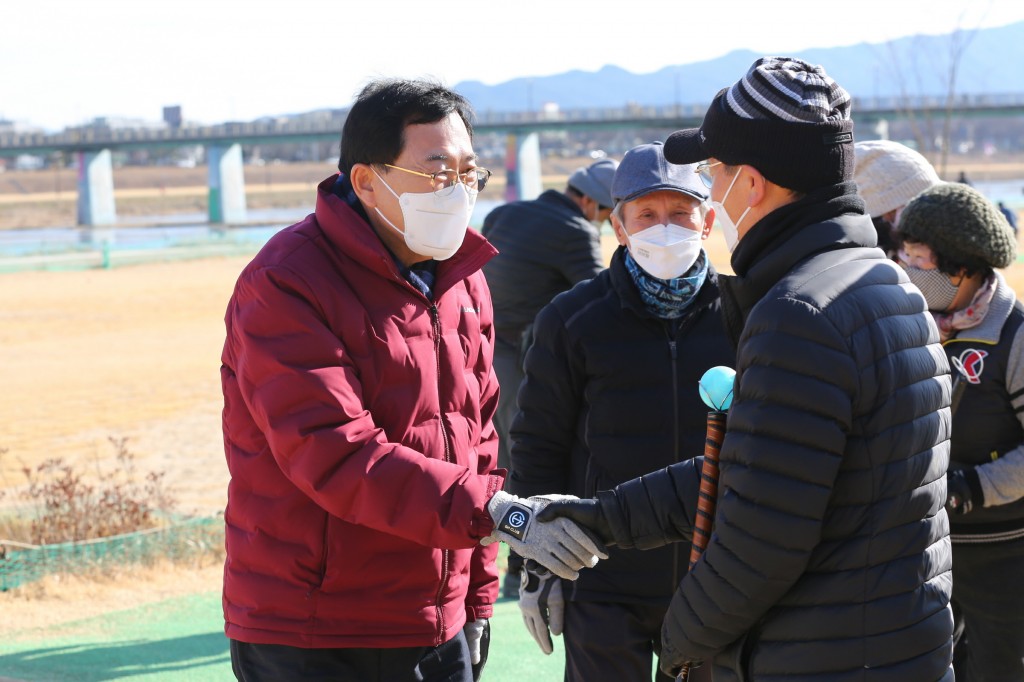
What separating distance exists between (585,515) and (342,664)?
670 mm

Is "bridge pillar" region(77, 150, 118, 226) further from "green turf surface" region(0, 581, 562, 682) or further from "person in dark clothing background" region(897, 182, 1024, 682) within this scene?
"person in dark clothing background" region(897, 182, 1024, 682)

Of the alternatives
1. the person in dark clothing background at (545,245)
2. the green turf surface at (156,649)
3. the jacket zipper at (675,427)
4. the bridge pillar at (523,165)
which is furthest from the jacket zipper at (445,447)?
the bridge pillar at (523,165)

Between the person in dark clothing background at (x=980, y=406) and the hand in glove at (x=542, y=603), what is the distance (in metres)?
1.22

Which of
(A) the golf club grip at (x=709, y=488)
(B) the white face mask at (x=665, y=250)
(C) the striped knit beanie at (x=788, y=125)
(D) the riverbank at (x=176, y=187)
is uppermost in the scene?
(C) the striped knit beanie at (x=788, y=125)

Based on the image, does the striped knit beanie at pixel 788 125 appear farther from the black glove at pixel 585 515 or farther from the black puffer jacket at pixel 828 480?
the black glove at pixel 585 515

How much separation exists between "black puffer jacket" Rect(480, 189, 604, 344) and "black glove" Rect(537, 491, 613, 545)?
3.51 meters

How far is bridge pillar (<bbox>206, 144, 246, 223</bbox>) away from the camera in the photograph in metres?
87.2

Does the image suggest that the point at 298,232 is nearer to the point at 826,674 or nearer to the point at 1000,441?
the point at 826,674

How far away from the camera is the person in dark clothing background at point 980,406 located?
12.3ft

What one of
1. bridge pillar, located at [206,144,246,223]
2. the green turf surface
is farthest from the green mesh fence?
bridge pillar, located at [206,144,246,223]

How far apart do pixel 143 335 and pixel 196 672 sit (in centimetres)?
1749

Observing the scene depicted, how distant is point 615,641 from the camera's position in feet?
11.9

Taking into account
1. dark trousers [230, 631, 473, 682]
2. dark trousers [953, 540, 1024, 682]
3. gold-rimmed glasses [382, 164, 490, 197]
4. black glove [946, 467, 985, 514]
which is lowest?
dark trousers [953, 540, 1024, 682]

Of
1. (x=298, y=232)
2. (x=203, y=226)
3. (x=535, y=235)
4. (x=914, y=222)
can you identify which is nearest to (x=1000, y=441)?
(x=914, y=222)
